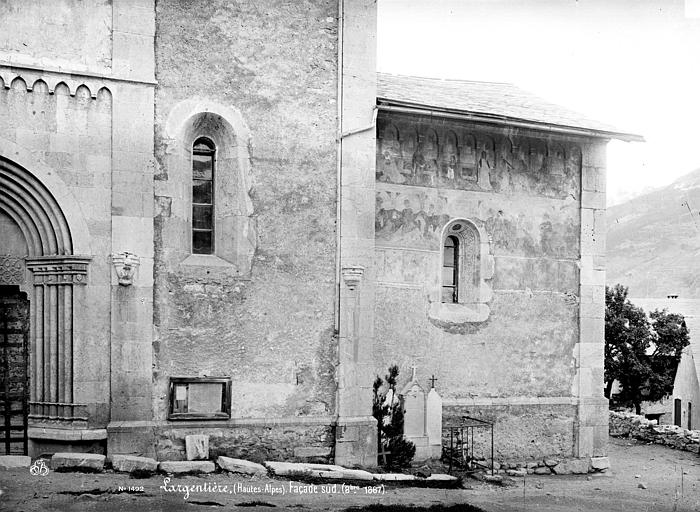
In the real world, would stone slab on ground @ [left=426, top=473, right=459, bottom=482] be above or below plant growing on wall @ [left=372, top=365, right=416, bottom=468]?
below

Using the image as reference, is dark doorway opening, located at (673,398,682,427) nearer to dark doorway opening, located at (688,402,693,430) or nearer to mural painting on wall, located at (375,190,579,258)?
dark doorway opening, located at (688,402,693,430)

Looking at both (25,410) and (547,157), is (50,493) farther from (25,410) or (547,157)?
(547,157)

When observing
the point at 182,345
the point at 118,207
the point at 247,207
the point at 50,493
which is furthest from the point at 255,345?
the point at 50,493

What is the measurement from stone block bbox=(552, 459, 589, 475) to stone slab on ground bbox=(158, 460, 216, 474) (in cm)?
662

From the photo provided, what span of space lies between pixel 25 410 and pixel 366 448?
4.82 metres

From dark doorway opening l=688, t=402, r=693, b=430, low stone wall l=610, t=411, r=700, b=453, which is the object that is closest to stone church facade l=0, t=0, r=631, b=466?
low stone wall l=610, t=411, r=700, b=453

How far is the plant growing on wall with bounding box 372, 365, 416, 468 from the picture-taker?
38.6 feet

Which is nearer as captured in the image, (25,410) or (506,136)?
(25,410)

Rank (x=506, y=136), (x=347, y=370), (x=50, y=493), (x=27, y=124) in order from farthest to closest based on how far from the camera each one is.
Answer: (x=506, y=136) < (x=347, y=370) < (x=27, y=124) < (x=50, y=493)

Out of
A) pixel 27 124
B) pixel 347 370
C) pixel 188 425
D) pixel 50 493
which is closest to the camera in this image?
pixel 50 493

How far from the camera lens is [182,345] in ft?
33.9

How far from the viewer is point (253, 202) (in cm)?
1080

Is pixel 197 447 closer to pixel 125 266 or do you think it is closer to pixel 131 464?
pixel 131 464

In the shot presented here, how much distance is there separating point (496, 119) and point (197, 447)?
704 cm
